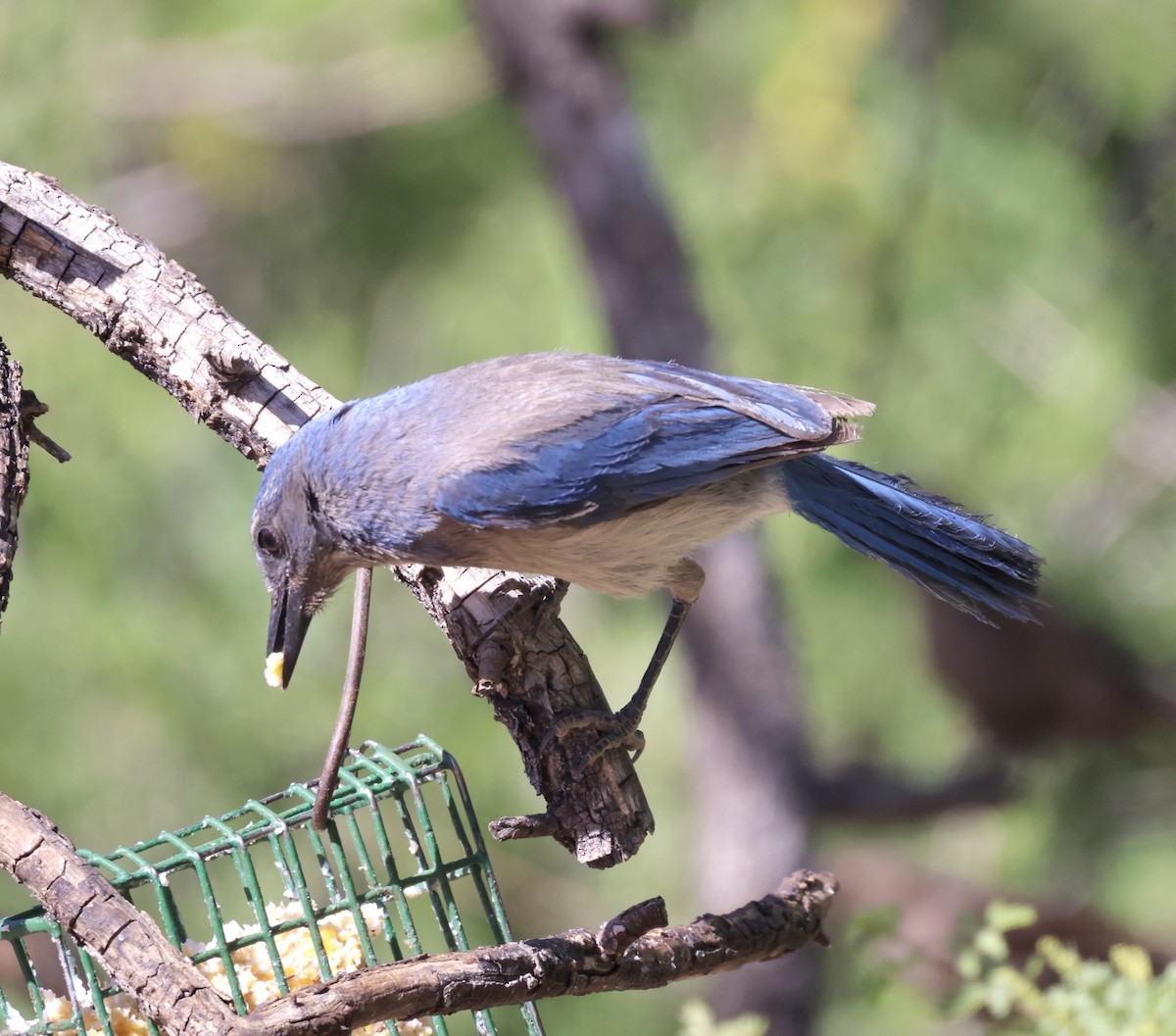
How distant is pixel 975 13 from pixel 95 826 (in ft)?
22.2

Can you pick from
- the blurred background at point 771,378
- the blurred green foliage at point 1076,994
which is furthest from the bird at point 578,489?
the blurred background at point 771,378

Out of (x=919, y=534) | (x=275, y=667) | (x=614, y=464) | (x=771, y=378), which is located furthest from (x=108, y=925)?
(x=771, y=378)

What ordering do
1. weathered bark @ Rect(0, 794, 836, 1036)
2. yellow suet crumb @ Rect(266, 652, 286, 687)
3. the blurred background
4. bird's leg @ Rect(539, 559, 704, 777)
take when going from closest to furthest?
1. weathered bark @ Rect(0, 794, 836, 1036)
2. bird's leg @ Rect(539, 559, 704, 777)
3. yellow suet crumb @ Rect(266, 652, 286, 687)
4. the blurred background

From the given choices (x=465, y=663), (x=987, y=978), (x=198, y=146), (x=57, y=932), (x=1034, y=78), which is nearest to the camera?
(x=57, y=932)

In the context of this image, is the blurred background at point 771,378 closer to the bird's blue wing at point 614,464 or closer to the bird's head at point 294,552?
the bird's head at point 294,552

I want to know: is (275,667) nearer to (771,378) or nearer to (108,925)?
(108,925)

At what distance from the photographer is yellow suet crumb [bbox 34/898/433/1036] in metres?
2.47

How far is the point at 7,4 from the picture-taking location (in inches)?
293

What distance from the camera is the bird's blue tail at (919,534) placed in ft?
10.6

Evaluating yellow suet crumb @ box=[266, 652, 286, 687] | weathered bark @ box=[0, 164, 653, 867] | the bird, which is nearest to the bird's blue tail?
the bird

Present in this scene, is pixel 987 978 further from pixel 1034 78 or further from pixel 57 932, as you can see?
pixel 1034 78

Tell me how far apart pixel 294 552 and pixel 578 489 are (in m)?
0.70

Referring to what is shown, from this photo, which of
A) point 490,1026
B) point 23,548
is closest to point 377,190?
point 23,548

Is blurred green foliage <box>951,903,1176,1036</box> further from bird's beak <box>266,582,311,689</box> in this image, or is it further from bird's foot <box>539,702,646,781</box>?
bird's beak <box>266,582,311,689</box>
